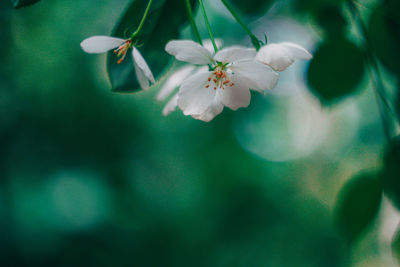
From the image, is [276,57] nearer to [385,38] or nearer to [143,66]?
[143,66]

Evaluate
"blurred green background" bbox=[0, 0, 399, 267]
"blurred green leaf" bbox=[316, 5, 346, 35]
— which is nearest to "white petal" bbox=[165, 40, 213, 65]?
"blurred green leaf" bbox=[316, 5, 346, 35]

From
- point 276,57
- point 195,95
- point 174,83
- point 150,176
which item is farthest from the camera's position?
point 150,176

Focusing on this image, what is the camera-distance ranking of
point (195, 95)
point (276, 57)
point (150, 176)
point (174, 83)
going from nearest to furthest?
point (276, 57) < point (195, 95) < point (174, 83) < point (150, 176)

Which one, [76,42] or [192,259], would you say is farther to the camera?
[192,259]

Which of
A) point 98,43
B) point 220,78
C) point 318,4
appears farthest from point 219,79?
point 318,4

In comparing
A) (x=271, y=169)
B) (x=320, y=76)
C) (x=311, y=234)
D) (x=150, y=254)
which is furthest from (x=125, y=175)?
(x=320, y=76)

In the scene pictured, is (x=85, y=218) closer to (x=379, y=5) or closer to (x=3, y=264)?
(x=3, y=264)

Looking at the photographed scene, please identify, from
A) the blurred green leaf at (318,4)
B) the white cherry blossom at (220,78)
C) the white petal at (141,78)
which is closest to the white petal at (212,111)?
the white cherry blossom at (220,78)
